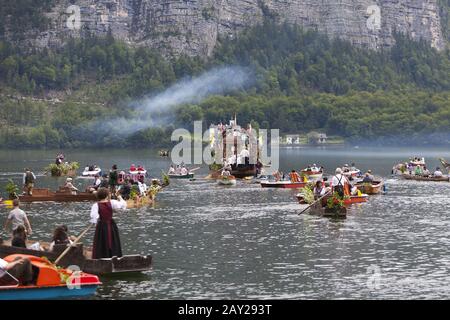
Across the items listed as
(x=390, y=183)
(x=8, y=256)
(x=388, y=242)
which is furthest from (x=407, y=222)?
(x=390, y=183)

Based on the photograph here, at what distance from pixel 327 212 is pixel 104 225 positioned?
30.2m

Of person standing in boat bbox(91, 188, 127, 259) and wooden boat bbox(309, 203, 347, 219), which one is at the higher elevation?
person standing in boat bbox(91, 188, 127, 259)

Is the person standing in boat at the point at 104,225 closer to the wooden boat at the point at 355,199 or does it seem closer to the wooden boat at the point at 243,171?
the wooden boat at the point at 355,199

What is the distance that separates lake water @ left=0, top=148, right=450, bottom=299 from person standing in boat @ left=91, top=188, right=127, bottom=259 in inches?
54.4

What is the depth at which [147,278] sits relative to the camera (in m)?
49.1

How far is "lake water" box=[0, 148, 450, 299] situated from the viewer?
4700 centimetres

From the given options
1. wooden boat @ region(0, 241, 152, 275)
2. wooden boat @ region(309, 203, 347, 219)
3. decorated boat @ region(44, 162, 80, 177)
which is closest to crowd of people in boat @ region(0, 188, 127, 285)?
wooden boat @ region(0, 241, 152, 275)

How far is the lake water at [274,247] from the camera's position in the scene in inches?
1850

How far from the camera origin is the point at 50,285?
43.3 m

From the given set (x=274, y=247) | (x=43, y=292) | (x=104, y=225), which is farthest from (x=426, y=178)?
(x=43, y=292)

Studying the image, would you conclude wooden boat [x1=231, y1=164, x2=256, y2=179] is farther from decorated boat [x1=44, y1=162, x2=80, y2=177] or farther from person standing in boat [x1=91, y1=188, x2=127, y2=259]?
person standing in boat [x1=91, y1=188, x2=127, y2=259]

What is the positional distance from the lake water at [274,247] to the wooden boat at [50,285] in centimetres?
130
